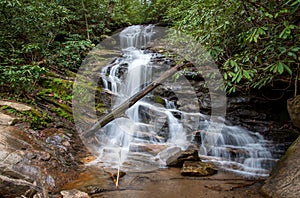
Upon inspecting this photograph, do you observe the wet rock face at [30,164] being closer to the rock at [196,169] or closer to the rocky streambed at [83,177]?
the rocky streambed at [83,177]

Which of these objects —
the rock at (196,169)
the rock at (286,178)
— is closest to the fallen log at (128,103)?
the rock at (196,169)

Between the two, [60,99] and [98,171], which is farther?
[60,99]

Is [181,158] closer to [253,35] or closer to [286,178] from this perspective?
[286,178]

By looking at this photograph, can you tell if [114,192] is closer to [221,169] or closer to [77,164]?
[77,164]

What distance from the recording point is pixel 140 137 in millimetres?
5965

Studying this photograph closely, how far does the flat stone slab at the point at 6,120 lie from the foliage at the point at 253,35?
384cm

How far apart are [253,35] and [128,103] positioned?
298cm

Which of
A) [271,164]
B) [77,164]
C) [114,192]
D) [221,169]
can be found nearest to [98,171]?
[77,164]

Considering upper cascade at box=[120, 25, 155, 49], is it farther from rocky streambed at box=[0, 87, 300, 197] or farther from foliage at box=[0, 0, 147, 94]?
rocky streambed at box=[0, 87, 300, 197]

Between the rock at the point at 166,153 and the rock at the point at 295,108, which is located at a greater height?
the rock at the point at 295,108

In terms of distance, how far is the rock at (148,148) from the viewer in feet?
17.5

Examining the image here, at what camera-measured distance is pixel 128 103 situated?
4.96 metres

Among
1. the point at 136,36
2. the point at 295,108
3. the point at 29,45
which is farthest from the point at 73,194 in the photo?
the point at 136,36

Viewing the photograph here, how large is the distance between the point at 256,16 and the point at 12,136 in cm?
440
